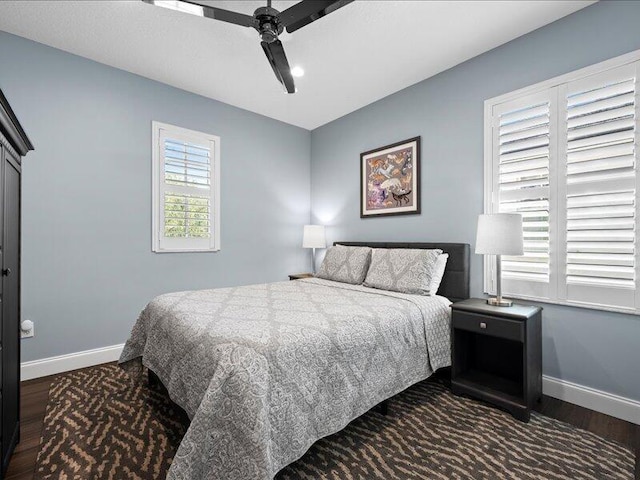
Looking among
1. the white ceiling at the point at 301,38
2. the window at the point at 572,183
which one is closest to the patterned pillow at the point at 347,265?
the window at the point at 572,183

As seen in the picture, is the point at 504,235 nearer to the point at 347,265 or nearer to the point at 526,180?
the point at 526,180

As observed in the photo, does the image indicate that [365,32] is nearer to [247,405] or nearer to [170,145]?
[170,145]

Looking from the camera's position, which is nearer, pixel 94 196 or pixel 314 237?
pixel 94 196

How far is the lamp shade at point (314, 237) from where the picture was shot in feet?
13.8

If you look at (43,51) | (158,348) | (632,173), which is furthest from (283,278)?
(632,173)

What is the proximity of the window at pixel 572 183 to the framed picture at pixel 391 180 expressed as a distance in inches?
29.7

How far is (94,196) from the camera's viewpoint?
9.67ft

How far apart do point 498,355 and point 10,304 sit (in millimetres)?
3203

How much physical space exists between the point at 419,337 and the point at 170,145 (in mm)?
3115

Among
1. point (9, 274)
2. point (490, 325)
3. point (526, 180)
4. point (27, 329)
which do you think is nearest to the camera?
point (9, 274)

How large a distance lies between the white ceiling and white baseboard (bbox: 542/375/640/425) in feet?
8.73

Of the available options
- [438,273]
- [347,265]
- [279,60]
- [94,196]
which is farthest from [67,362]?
[438,273]

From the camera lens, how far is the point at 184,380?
1.60 metres

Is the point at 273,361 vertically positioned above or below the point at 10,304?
below
